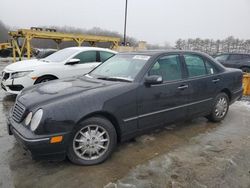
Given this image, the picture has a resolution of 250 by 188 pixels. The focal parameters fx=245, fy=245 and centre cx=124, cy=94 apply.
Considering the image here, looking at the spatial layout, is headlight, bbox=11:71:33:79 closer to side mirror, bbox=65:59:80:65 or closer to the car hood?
side mirror, bbox=65:59:80:65

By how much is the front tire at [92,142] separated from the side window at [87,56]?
442cm

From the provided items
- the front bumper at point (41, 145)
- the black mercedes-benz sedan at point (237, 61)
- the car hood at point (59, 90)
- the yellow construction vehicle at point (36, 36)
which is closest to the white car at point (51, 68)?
the car hood at point (59, 90)

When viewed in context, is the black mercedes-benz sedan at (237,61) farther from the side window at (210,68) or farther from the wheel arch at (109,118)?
the wheel arch at (109,118)

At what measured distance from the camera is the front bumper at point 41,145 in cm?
281

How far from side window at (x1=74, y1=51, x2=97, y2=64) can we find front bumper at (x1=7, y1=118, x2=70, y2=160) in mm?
4548

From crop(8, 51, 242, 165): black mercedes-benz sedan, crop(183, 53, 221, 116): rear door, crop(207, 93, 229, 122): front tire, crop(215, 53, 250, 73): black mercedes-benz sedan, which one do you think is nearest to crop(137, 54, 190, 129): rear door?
crop(8, 51, 242, 165): black mercedes-benz sedan

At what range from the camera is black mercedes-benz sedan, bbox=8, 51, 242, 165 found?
2.92 m

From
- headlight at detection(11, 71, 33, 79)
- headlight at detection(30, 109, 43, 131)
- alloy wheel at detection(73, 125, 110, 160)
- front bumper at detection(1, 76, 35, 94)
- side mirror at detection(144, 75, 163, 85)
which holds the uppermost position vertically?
side mirror at detection(144, 75, 163, 85)

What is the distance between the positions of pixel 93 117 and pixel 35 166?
100cm

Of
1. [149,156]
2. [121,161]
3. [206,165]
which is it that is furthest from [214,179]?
[121,161]

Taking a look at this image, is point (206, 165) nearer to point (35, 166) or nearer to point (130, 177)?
point (130, 177)

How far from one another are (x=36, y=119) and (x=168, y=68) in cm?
228

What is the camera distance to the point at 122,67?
4129mm

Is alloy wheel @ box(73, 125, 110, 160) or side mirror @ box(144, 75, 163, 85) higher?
side mirror @ box(144, 75, 163, 85)
